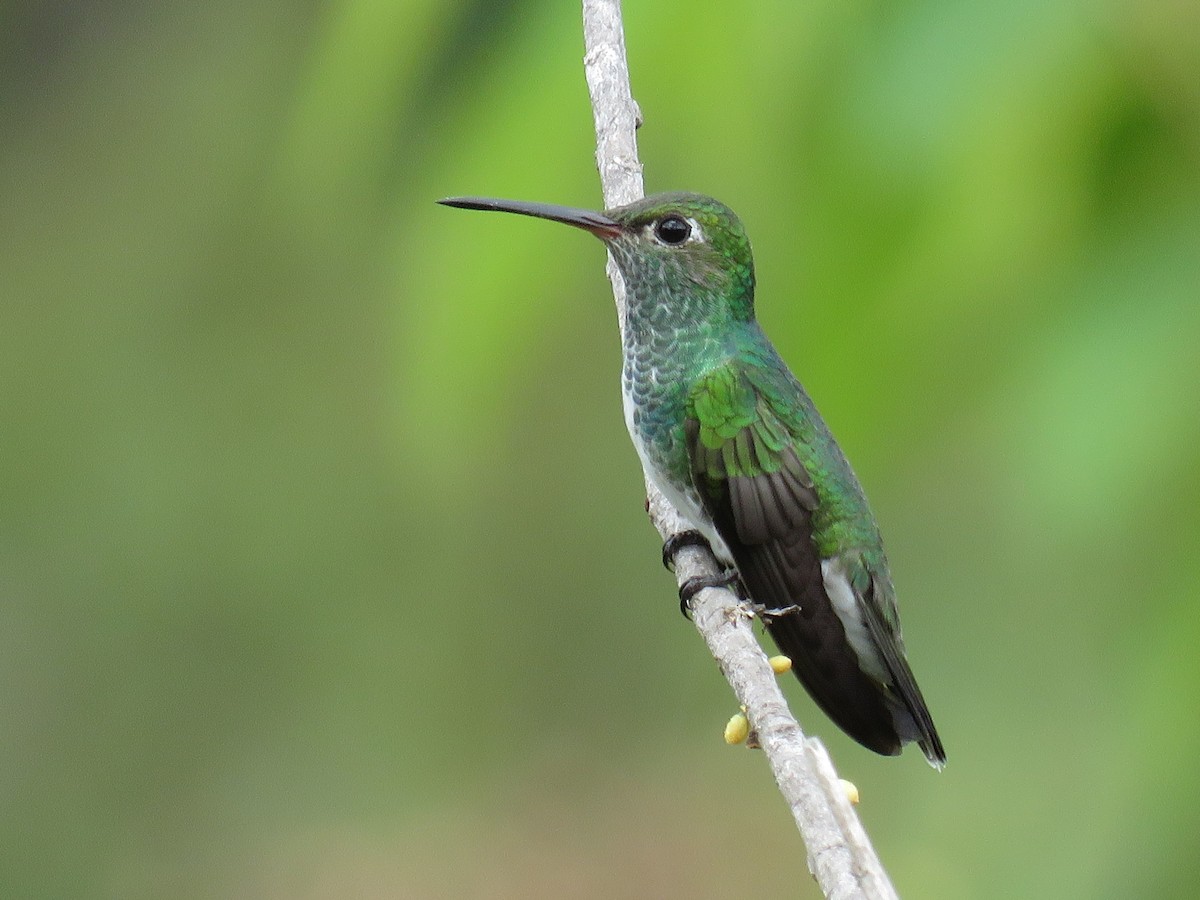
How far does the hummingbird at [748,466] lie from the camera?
310 centimetres

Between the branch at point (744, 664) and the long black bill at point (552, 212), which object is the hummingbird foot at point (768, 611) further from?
the long black bill at point (552, 212)

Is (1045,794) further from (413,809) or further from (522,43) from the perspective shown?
(522,43)

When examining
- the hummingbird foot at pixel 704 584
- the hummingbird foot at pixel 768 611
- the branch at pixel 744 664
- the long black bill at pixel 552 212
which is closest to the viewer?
the branch at pixel 744 664

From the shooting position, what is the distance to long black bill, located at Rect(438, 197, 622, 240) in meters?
2.28

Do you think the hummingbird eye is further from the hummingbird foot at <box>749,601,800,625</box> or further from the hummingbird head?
the hummingbird foot at <box>749,601,800,625</box>

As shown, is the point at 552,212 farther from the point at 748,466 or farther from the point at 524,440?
the point at 524,440

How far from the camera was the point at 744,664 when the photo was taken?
85.9 inches

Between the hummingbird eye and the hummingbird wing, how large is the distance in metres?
0.29

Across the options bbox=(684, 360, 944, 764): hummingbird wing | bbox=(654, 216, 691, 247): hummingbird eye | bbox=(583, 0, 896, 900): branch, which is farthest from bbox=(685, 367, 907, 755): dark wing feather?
bbox=(654, 216, 691, 247): hummingbird eye

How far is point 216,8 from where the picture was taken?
906 centimetres

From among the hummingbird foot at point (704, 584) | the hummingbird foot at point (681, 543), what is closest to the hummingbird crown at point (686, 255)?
the hummingbird foot at point (681, 543)

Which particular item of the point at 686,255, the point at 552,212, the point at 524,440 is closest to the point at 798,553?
the point at 686,255

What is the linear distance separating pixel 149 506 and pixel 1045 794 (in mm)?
5212

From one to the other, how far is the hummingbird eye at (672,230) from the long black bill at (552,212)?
11 cm
